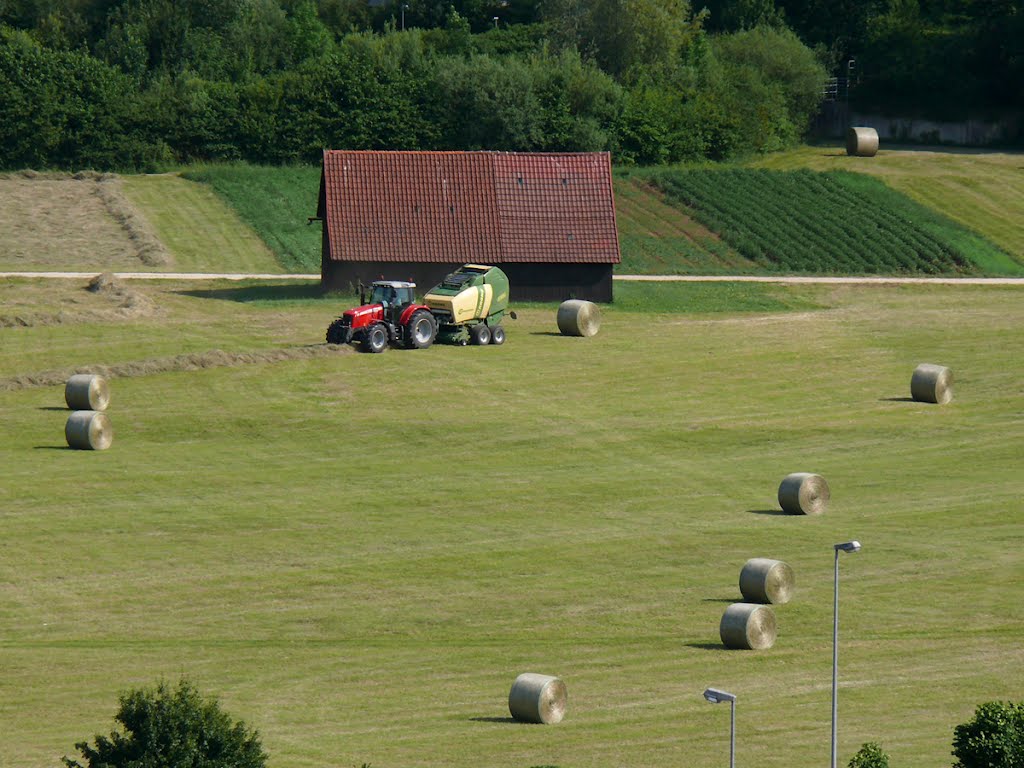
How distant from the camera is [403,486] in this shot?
148ft

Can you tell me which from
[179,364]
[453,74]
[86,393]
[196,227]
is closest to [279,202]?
[196,227]

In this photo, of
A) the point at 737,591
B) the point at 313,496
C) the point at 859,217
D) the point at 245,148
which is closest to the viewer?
the point at 737,591

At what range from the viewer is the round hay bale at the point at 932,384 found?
180 feet

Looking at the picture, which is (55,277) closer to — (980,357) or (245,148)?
(245,148)

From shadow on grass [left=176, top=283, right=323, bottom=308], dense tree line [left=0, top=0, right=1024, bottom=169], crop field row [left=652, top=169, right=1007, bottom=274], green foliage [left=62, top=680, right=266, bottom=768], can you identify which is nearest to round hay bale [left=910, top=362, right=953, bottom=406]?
shadow on grass [left=176, top=283, right=323, bottom=308]

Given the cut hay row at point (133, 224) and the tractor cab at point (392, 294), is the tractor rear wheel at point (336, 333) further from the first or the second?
the cut hay row at point (133, 224)

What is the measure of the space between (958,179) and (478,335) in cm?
4391

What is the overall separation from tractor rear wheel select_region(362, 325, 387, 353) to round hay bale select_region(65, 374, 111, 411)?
10.5 meters

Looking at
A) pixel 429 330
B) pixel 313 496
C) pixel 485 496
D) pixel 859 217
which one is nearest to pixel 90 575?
pixel 313 496

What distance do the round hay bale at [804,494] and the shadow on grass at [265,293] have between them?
2947 centimetres

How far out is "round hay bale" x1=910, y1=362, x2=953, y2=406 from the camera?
5494cm

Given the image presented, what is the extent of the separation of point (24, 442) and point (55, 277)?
983 inches

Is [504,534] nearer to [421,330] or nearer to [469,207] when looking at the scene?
[421,330]

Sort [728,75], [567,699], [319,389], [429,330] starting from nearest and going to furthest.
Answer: [567,699] < [319,389] < [429,330] < [728,75]
